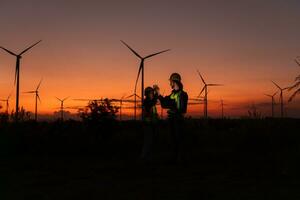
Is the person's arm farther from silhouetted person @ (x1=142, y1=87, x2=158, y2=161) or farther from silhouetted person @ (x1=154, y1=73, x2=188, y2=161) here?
silhouetted person @ (x1=142, y1=87, x2=158, y2=161)

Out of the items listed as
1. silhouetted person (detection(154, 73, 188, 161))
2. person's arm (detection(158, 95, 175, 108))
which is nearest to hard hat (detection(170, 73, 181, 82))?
silhouetted person (detection(154, 73, 188, 161))

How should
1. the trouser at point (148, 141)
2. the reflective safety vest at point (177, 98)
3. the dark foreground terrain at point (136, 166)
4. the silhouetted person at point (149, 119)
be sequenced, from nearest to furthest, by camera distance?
the dark foreground terrain at point (136, 166) < the reflective safety vest at point (177, 98) < the silhouetted person at point (149, 119) < the trouser at point (148, 141)

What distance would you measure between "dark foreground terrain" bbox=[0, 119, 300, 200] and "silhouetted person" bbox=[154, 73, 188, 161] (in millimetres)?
563

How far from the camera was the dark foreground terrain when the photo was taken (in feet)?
25.9

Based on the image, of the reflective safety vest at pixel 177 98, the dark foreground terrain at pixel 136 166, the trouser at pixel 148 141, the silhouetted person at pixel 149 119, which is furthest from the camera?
the trouser at pixel 148 141

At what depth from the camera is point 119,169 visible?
36.9ft

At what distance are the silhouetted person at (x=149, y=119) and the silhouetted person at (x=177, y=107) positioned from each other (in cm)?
A: 39

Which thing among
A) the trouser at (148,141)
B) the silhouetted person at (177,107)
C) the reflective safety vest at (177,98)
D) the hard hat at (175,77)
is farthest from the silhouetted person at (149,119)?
the hard hat at (175,77)

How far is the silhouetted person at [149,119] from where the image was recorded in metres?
12.8

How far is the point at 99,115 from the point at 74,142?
208 cm

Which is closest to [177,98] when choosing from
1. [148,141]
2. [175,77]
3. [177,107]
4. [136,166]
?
[177,107]

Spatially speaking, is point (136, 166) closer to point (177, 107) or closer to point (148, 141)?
point (148, 141)

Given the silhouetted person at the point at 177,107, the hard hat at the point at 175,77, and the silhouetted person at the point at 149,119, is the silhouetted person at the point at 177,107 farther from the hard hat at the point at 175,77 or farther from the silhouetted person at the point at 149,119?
the silhouetted person at the point at 149,119

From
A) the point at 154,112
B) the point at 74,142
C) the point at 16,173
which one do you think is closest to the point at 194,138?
the point at 74,142
